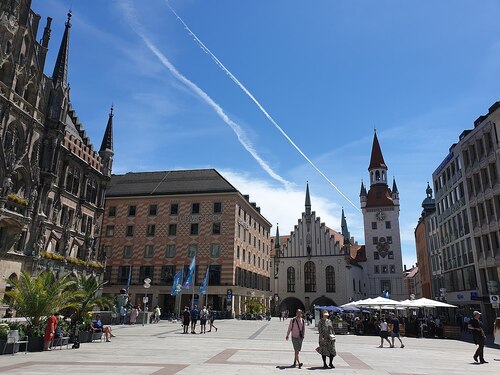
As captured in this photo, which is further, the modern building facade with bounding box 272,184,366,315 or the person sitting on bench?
the modern building facade with bounding box 272,184,366,315

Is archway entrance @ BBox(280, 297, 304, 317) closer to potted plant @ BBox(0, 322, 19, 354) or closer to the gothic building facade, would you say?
the gothic building facade

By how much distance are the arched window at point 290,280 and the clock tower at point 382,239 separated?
1883 centimetres

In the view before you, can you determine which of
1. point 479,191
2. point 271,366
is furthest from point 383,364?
point 479,191

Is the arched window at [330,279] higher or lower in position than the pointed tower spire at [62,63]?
lower

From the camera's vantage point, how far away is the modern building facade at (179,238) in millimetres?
49781

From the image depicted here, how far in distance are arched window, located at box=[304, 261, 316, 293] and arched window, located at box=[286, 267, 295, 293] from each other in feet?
8.97

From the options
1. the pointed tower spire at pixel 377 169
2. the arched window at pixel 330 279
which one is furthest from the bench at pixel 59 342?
the pointed tower spire at pixel 377 169

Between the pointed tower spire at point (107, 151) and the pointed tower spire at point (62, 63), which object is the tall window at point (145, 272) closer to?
the pointed tower spire at point (107, 151)

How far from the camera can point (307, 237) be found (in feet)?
273

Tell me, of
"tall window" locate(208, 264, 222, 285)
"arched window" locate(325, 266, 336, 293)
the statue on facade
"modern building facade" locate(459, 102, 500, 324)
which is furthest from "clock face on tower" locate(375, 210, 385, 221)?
the statue on facade

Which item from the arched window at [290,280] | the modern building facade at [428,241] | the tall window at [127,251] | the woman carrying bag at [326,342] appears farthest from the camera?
the arched window at [290,280]

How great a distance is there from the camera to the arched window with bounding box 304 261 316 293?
79.7m

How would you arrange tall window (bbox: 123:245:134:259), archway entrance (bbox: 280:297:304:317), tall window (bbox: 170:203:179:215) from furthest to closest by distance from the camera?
archway entrance (bbox: 280:297:304:317)
tall window (bbox: 170:203:179:215)
tall window (bbox: 123:245:134:259)

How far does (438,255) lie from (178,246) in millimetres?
35274
